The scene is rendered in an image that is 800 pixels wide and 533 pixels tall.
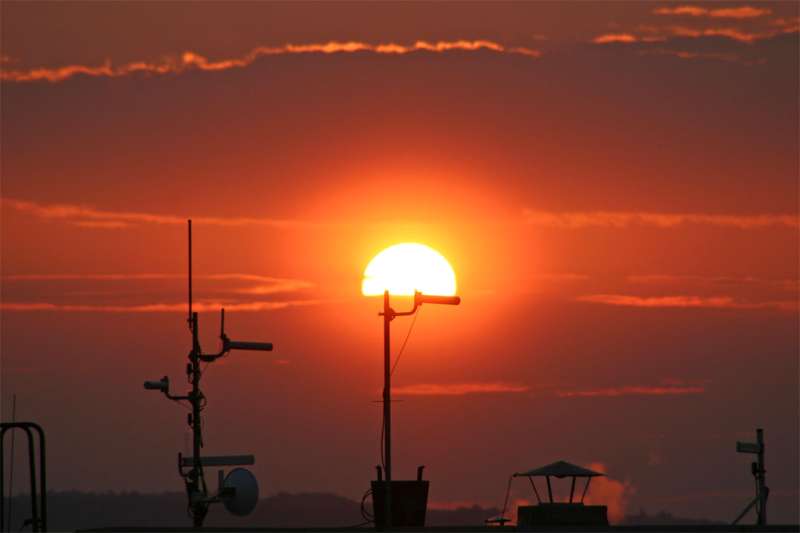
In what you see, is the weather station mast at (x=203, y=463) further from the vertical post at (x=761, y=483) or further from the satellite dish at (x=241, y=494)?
the vertical post at (x=761, y=483)

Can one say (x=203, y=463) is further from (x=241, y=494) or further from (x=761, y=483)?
(x=761, y=483)

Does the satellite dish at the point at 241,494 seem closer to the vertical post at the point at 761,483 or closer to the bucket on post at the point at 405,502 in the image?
the bucket on post at the point at 405,502

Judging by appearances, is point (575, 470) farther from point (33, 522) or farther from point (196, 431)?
point (33, 522)

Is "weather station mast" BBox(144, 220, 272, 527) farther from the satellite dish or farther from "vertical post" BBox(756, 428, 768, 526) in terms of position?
"vertical post" BBox(756, 428, 768, 526)

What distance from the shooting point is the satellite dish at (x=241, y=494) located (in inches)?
1747

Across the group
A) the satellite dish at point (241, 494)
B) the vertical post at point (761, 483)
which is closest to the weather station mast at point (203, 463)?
the satellite dish at point (241, 494)

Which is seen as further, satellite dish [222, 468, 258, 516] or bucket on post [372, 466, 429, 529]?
satellite dish [222, 468, 258, 516]

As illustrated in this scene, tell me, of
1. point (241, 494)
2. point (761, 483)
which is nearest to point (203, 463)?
point (241, 494)

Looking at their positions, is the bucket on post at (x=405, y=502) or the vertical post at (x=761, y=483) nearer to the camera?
the bucket on post at (x=405, y=502)

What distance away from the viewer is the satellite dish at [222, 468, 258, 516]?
44375 mm

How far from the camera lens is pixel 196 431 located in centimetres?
4688

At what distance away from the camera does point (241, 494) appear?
44500mm

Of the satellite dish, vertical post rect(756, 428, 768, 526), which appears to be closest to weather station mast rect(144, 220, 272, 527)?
the satellite dish

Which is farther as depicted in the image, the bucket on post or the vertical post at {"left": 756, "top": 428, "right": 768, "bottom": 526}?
the vertical post at {"left": 756, "top": 428, "right": 768, "bottom": 526}
